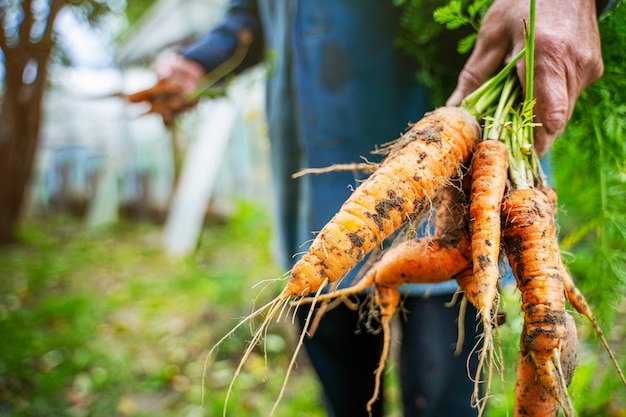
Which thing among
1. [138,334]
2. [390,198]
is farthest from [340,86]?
[138,334]

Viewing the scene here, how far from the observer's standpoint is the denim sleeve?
1870mm

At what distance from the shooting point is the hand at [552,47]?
92 centimetres

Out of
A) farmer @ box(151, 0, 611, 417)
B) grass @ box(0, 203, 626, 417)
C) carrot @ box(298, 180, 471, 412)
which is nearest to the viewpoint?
carrot @ box(298, 180, 471, 412)

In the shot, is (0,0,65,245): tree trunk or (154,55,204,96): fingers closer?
(154,55,204,96): fingers

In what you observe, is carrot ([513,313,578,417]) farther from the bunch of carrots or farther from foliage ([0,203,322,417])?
foliage ([0,203,322,417])

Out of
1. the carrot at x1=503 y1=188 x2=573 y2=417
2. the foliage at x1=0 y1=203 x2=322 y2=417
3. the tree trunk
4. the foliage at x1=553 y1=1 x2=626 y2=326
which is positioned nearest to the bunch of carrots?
the carrot at x1=503 y1=188 x2=573 y2=417

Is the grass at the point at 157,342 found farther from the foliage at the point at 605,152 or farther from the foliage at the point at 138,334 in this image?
the foliage at the point at 605,152

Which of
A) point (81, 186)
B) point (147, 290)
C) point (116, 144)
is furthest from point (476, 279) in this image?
point (81, 186)

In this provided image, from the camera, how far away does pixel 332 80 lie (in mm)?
1511

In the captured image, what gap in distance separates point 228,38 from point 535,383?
1618mm

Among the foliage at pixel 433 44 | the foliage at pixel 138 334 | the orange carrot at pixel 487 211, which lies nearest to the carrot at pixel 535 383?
the orange carrot at pixel 487 211

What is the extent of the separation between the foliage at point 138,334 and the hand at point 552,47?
5.31 ft

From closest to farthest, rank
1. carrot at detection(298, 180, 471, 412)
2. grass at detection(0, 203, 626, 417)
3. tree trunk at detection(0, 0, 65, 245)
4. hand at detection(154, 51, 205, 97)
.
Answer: carrot at detection(298, 180, 471, 412), hand at detection(154, 51, 205, 97), grass at detection(0, 203, 626, 417), tree trunk at detection(0, 0, 65, 245)

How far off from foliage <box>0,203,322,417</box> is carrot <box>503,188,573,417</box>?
1463 millimetres
